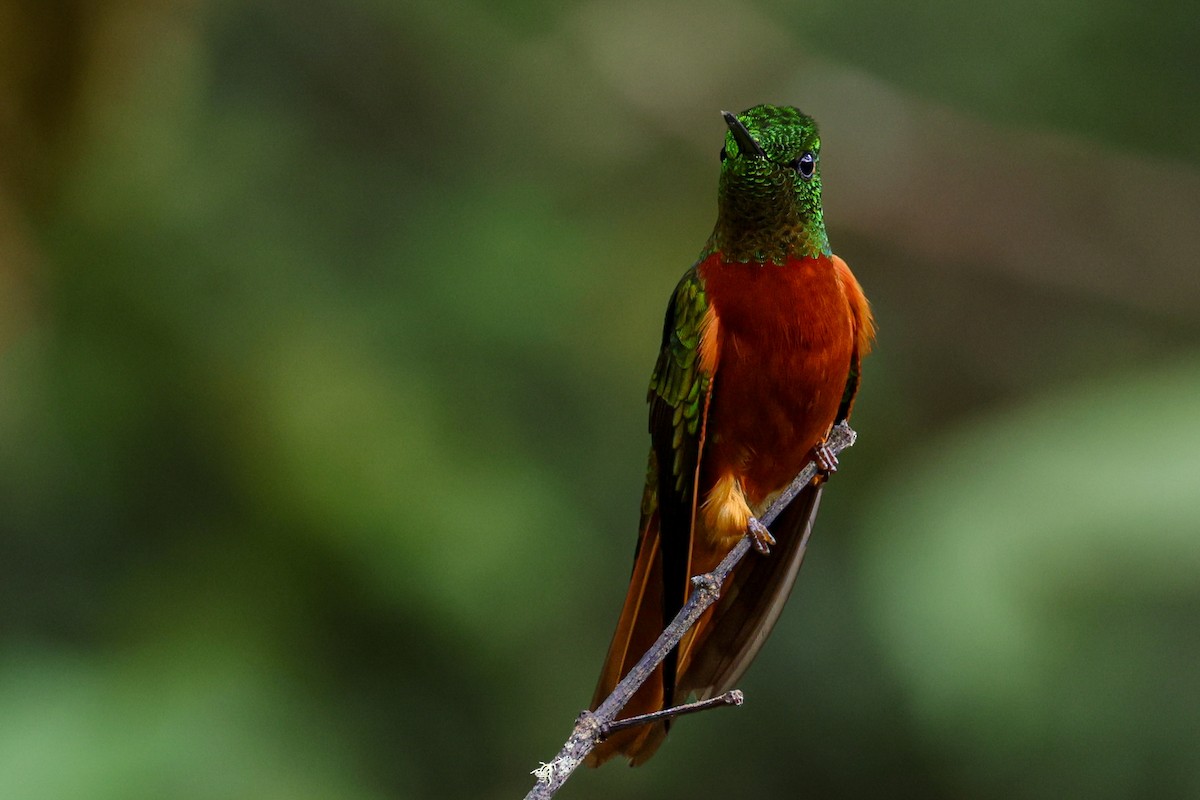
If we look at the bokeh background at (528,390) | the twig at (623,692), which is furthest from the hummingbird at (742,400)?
the bokeh background at (528,390)

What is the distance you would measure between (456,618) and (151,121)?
2.54 metres

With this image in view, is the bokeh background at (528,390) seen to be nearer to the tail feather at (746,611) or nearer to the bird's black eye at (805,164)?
the tail feather at (746,611)

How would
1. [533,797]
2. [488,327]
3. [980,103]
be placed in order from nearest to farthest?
[533,797] < [488,327] < [980,103]

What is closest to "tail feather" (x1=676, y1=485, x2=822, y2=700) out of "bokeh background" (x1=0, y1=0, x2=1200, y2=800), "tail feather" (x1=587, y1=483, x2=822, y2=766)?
"tail feather" (x1=587, y1=483, x2=822, y2=766)

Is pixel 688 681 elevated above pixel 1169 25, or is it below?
below

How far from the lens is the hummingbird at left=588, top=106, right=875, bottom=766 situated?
2.26 meters

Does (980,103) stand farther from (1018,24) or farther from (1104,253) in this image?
(1104,253)

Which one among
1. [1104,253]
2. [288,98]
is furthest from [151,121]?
[1104,253]

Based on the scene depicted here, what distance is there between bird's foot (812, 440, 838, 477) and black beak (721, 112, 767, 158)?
0.64m

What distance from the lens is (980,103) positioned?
20.0 ft

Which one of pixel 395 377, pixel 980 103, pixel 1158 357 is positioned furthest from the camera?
pixel 980 103

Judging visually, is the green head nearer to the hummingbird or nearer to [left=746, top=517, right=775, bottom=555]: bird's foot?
the hummingbird

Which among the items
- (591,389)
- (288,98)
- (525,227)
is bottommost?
(591,389)

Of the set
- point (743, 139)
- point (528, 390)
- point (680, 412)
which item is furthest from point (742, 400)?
point (528, 390)
